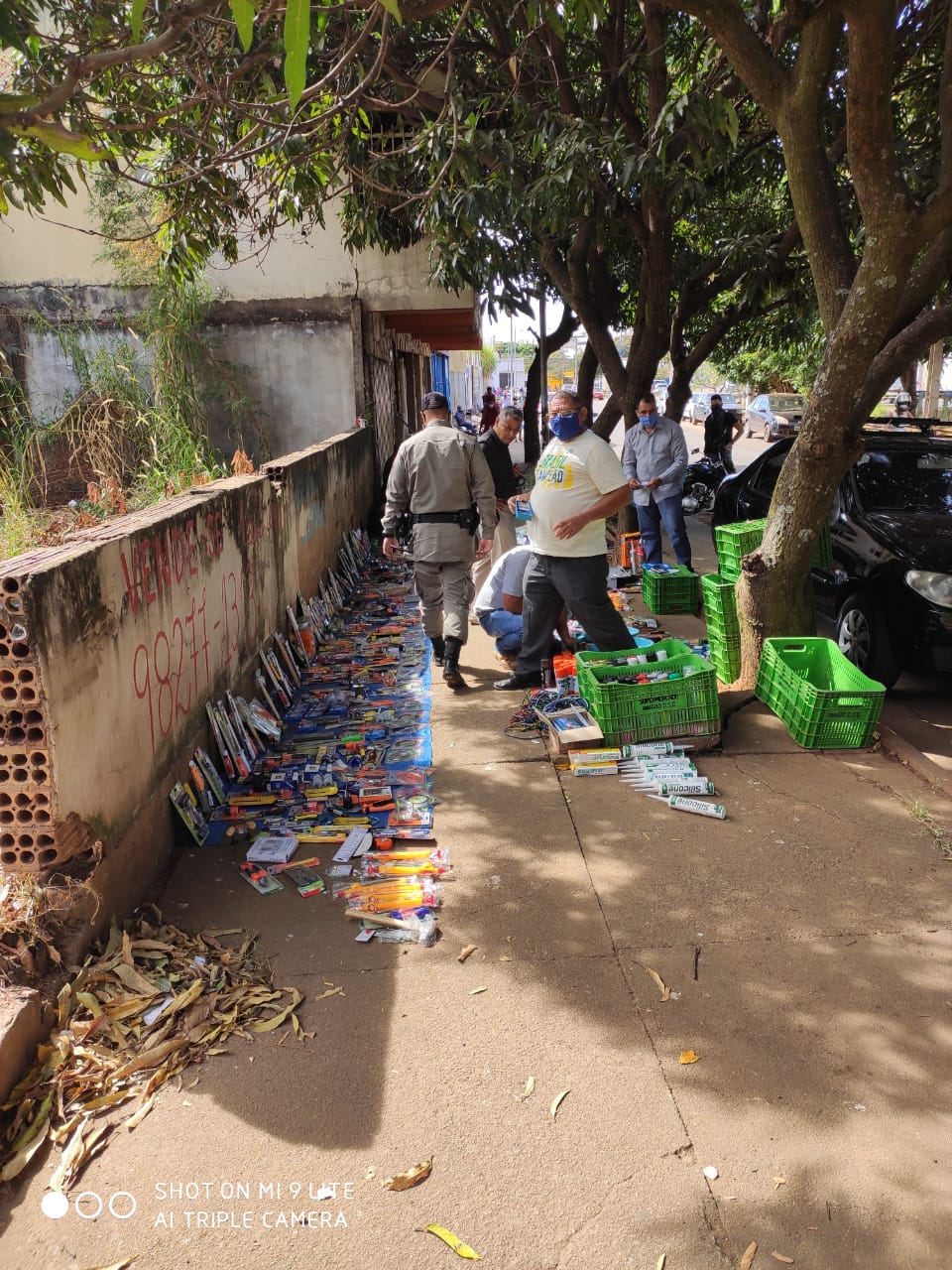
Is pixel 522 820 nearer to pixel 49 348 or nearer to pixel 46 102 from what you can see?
pixel 46 102

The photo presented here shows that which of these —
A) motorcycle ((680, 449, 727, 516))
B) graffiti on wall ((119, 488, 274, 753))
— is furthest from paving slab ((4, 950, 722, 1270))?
motorcycle ((680, 449, 727, 516))

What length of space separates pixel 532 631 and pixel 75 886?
3654mm

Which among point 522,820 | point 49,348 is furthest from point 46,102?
point 49,348

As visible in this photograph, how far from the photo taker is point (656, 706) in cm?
509

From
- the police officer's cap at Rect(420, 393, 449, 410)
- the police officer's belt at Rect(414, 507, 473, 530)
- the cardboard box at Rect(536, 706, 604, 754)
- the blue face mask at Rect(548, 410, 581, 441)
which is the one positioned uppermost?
the police officer's cap at Rect(420, 393, 449, 410)

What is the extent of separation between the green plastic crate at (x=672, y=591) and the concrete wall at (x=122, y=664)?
12.5 feet

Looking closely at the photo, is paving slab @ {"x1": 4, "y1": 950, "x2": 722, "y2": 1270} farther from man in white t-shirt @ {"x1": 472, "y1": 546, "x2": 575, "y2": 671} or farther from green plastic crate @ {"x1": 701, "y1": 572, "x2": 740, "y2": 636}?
man in white t-shirt @ {"x1": 472, "y1": 546, "x2": 575, "y2": 671}

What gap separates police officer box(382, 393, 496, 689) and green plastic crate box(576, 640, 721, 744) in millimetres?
1554

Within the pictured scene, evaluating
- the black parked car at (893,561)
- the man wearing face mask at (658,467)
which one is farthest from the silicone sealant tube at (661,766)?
the man wearing face mask at (658,467)

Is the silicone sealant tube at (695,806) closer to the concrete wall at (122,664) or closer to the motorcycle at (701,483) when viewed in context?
the concrete wall at (122,664)

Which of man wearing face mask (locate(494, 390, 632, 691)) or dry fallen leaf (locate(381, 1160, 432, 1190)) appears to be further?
man wearing face mask (locate(494, 390, 632, 691))

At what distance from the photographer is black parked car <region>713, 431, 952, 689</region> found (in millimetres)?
5773

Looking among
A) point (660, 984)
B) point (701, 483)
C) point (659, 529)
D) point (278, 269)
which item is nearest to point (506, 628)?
point (659, 529)

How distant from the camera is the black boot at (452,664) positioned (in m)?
6.37
